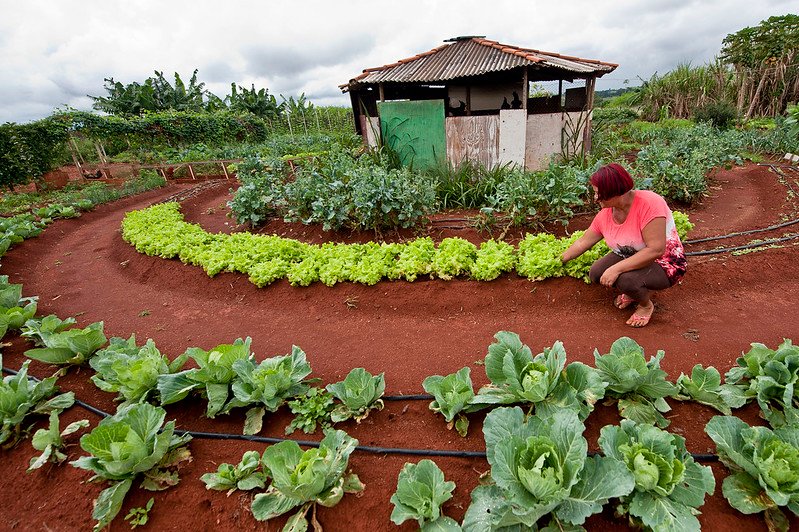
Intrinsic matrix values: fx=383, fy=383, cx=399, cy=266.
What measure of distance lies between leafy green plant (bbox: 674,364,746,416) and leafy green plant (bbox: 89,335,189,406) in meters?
3.56

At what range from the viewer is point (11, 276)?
6.12m

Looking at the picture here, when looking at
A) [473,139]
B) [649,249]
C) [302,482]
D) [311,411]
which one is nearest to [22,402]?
[311,411]

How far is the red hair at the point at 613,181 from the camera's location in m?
3.07

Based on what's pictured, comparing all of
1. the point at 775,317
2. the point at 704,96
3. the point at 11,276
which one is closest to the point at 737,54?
the point at 704,96

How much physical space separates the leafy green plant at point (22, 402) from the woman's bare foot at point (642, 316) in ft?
15.6

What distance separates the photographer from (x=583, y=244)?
3.73 m

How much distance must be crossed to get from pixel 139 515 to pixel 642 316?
4.11 m

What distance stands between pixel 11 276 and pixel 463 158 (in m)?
8.48

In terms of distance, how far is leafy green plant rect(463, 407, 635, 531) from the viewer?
166 cm

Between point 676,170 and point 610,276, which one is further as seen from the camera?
point 676,170

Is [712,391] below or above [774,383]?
below

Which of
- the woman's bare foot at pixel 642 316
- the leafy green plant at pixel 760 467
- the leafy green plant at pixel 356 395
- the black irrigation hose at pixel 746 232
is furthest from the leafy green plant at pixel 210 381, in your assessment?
the black irrigation hose at pixel 746 232

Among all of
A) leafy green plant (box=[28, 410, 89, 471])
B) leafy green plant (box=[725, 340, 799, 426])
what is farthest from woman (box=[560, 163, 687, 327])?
leafy green plant (box=[28, 410, 89, 471])

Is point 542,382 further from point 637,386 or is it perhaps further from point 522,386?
point 637,386
